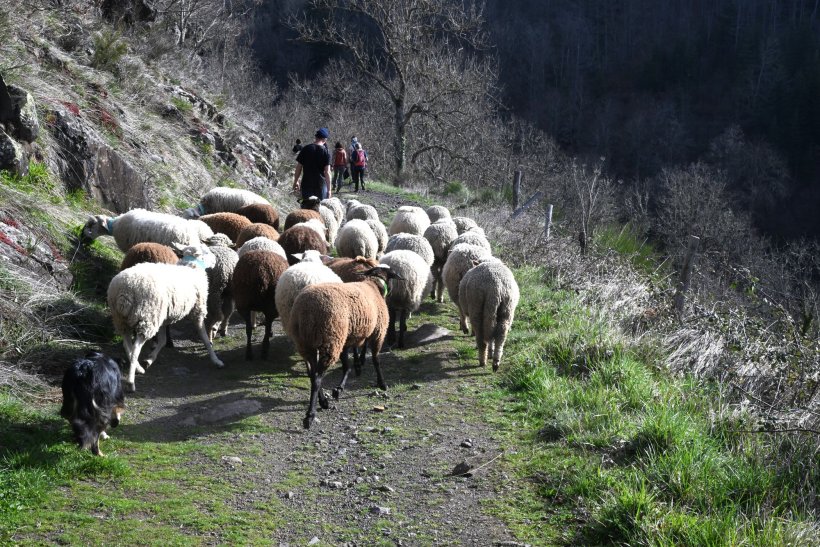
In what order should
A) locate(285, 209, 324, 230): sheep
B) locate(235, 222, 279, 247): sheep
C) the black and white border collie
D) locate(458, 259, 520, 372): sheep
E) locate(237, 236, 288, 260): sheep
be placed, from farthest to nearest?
locate(285, 209, 324, 230): sheep → locate(235, 222, 279, 247): sheep → locate(237, 236, 288, 260): sheep → locate(458, 259, 520, 372): sheep → the black and white border collie

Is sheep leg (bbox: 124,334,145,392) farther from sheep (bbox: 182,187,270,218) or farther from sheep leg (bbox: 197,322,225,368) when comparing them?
sheep (bbox: 182,187,270,218)

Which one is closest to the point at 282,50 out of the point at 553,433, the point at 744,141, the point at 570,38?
the point at 570,38

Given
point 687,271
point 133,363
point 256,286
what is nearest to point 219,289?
point 256,286

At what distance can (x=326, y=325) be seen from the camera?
20.1 ft

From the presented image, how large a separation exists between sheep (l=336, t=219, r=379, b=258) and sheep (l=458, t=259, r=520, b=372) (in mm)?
2709

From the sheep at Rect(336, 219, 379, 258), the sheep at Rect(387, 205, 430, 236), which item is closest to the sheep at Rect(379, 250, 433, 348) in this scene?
the sheep at Rect(336, 219, 379, 258)

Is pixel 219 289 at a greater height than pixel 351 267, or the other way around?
pixel 351 267

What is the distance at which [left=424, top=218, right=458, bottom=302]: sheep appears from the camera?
10820mm

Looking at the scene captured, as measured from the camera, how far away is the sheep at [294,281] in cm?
720

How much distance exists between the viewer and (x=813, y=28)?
71.6 meters

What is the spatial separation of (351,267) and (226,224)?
302cm

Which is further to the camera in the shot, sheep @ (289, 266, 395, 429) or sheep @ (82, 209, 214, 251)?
sheep @ (82, 209, 214, 251)

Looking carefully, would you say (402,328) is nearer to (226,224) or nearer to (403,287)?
(403,287)

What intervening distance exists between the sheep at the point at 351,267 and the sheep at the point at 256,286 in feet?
2.19
